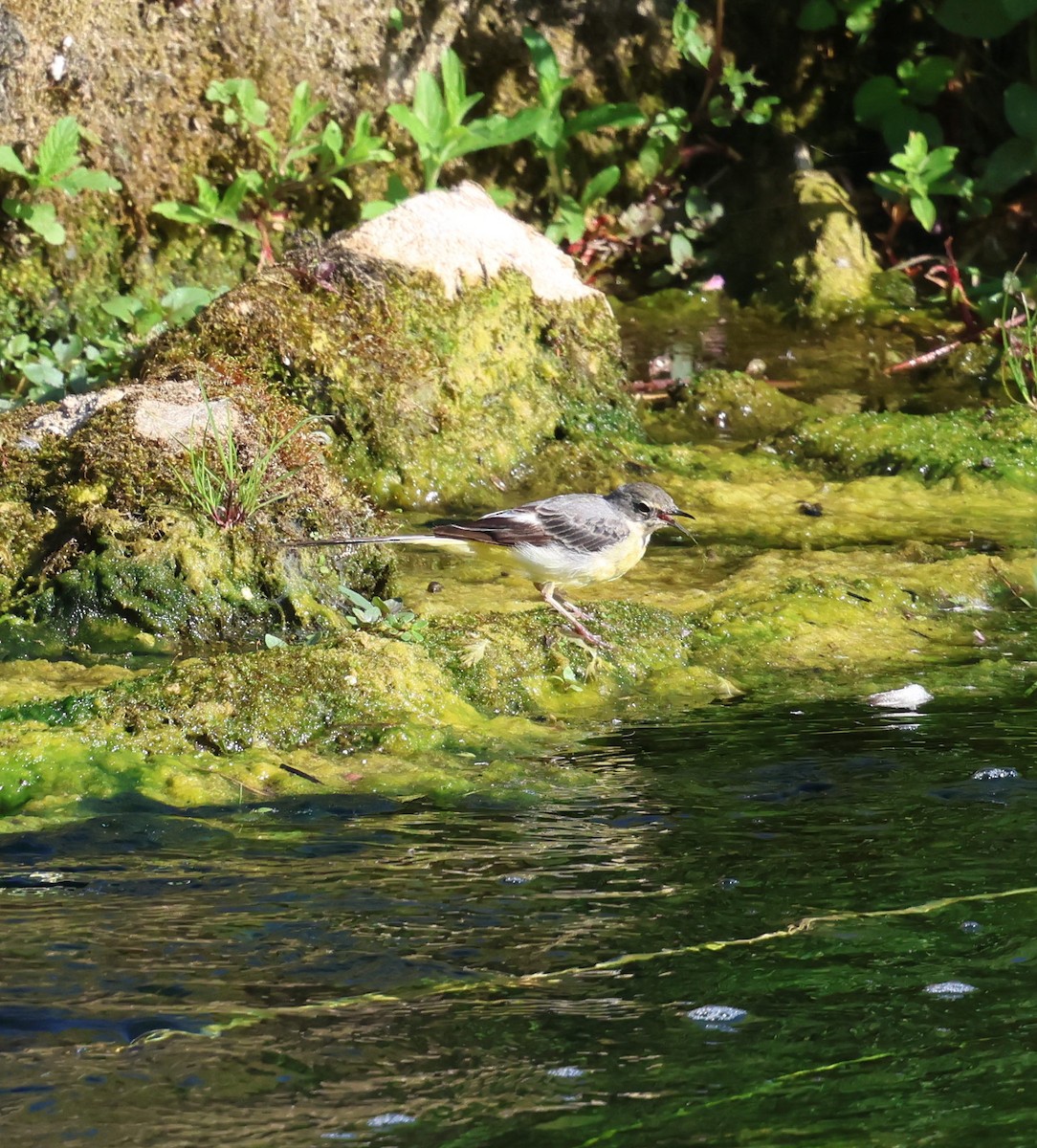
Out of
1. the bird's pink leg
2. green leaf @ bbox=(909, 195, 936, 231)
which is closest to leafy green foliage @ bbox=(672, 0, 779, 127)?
green leaf @ bbox=(909, 195, 936, 231)

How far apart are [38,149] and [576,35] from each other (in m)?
4.33

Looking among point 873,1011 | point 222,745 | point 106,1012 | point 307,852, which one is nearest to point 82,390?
point 222,745

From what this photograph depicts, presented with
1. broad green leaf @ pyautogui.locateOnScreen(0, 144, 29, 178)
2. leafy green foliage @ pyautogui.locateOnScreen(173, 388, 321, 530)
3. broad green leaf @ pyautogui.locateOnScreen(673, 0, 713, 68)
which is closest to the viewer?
leafy green foliage @ pyautogui.locateOnScreen(173, 388, 321, 530)

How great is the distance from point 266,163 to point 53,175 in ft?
5.40

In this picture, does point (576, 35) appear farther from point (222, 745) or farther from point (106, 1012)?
point (106, 1012)

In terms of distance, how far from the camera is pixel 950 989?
354 cm

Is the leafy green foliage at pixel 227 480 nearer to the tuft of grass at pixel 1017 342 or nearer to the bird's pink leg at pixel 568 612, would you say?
the bird's pink leg at pixel 568 612

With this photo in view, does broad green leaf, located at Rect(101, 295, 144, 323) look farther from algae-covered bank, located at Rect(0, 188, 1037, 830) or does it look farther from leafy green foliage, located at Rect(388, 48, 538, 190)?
leafy green foliage, located at Rect(388, 48, 538, 190)

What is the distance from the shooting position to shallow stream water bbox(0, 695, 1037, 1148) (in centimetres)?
306

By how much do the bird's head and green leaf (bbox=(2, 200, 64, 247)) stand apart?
468 cm

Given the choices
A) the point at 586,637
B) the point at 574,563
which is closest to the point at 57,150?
the point at 574,563

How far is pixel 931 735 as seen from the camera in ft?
17.9

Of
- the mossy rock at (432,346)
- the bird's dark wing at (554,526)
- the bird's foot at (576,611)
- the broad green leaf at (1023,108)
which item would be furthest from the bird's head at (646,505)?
the broad green leaf at (1023,108)

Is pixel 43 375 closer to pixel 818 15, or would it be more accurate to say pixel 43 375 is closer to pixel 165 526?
pixel 165 526
